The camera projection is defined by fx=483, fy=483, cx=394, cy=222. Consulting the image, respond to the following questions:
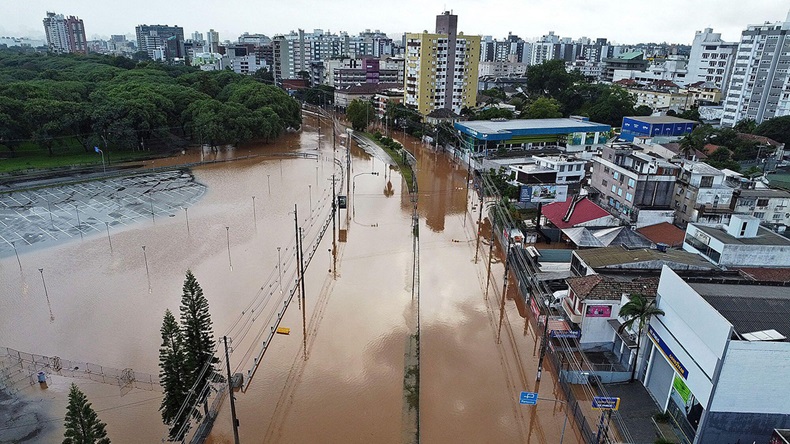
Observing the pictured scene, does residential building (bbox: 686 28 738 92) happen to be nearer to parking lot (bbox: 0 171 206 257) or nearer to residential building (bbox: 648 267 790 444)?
residential building (bbox: 648 267 790 444)

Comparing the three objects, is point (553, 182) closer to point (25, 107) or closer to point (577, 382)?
point (577, 382)

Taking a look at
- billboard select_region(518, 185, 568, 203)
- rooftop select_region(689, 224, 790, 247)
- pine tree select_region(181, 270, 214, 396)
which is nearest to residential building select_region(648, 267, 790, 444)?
rooftop select_region(689, 224, 790, 247)

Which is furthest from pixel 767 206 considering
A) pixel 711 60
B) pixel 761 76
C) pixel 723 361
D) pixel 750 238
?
pixel 711 60

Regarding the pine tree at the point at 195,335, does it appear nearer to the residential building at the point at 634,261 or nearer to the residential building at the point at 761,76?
the residential building at the point at 634,261

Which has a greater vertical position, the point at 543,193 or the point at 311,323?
the point at 543,193

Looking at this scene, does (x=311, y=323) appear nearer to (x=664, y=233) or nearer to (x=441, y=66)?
(x=664, y=233)

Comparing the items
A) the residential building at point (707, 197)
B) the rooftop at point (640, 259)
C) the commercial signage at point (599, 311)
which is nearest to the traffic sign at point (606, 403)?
the commercial signage at point (599, 311)
